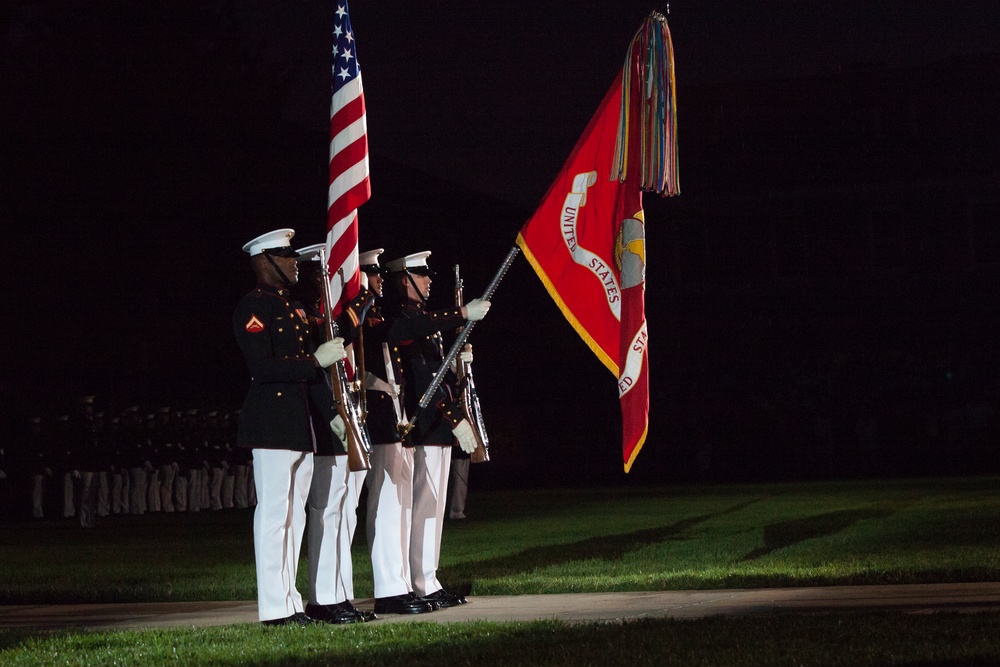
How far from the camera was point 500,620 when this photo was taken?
8422 millimetres

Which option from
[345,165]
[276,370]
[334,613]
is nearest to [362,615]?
[334,613]

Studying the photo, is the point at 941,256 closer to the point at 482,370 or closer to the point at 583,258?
the point at 482,370

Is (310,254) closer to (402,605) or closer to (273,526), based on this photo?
(273,526)

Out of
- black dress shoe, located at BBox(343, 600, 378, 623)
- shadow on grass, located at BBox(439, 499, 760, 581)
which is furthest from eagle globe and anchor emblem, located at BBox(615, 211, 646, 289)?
shadow on grass, located at BBox(439, 499, 760, 581)

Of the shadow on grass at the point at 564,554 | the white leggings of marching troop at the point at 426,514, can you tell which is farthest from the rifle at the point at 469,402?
the shadow on grass at the point at 564,554

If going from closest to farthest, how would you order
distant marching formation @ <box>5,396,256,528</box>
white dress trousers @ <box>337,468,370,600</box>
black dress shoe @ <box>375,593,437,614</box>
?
1. white dress trousers @ <box>337,468,370,600</box>
2. black dress shoe @ <box>375,593,437,614</box>
3. distant marching formation @ <box>5,396,256,528</box>

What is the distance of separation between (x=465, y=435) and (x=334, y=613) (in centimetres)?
129

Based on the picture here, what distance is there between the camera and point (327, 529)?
354 inches

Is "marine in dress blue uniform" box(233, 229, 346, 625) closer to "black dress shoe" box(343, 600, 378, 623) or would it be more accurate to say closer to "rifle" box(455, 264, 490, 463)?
"black dress shoe" box(343, 600, 378, 623)

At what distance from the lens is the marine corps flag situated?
9.35 m

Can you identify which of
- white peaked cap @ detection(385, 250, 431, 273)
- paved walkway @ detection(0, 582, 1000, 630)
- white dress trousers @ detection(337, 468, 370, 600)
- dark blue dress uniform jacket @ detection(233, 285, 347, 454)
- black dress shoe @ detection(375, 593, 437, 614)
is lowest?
paved walkway @ detection(0, 582, 1000, 630)

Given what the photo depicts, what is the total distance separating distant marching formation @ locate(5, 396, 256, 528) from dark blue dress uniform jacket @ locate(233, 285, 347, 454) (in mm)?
12927

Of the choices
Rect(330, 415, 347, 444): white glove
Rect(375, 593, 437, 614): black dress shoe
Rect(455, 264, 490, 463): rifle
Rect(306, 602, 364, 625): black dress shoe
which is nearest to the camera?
Rect(330, 415, 347, 444): white glove

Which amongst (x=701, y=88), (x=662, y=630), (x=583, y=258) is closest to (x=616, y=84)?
(x=583, y=258)
